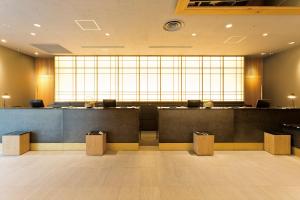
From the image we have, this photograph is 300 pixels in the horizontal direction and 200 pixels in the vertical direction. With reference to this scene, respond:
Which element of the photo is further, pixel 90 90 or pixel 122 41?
pixel 90 90

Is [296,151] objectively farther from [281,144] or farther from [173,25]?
[173,25]

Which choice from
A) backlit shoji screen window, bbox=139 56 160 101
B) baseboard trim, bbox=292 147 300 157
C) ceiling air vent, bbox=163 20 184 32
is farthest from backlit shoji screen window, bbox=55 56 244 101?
baseboard trim, bbox=292 147 300 157

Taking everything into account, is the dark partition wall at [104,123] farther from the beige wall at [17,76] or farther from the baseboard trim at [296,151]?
the baseboard trim at [296,151]

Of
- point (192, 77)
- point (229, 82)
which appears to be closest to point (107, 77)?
point (192, 77)

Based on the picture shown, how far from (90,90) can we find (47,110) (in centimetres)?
330

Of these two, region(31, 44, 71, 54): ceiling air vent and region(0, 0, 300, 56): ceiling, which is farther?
region(31, 44, 71, 54): ceiling air vent

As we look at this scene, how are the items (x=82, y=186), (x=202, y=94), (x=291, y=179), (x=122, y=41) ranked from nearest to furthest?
(x=82, y=186) → (x=291, y=179) → (x=122, y=41) → (x=202, y=94)

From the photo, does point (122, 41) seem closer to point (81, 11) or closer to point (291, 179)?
point (81, 11)

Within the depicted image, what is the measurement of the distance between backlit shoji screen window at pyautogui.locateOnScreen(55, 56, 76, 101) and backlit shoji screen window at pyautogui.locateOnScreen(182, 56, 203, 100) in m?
4.60

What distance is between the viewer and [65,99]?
334 inches

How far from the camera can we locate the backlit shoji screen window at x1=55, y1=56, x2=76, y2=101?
27.6 feet

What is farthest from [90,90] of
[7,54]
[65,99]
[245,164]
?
[245,164]

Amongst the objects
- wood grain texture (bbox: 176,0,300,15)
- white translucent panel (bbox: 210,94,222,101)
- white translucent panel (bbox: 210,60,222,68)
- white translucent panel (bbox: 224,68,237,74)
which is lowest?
white translucent panel (bbox: 210,94,222,101)

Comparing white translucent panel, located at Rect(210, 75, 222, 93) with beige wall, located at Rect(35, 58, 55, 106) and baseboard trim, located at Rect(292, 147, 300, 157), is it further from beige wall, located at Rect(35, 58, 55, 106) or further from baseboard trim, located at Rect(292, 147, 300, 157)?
beige wall, located at Rect(35, 58, 55, 106)
